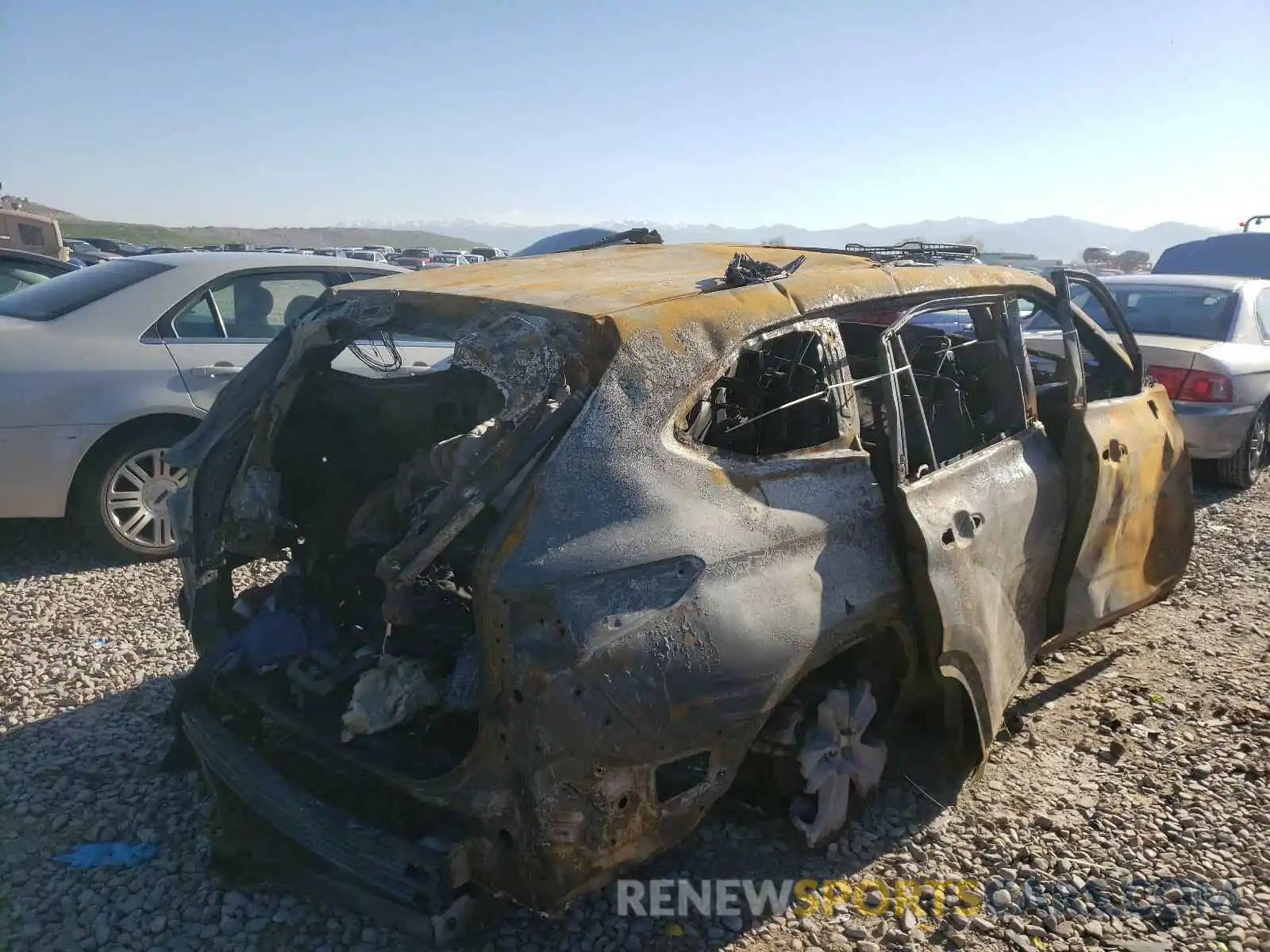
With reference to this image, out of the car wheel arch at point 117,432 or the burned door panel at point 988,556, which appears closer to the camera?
the burned door panel at point 988,556

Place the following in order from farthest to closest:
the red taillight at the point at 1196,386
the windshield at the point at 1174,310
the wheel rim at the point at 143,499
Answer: the windshield at the point at 1174,310 < the red taillight at the point at 1196,386 < the wheel rim at the point at 143,499

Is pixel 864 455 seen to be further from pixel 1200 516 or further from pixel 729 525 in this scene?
pixel 1200 516

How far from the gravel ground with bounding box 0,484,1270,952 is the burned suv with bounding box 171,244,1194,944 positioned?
0.86 ft

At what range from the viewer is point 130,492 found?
17.1 ft

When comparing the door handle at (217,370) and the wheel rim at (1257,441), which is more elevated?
the door handle at (217,370)

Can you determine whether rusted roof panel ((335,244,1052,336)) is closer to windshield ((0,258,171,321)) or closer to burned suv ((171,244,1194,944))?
burned suv ((171,244,1194,944))

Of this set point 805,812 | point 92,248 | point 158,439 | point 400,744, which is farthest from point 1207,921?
point 92,248

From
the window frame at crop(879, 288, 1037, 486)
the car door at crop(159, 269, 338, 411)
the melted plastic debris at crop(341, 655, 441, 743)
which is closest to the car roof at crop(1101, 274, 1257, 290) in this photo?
the window frame at crop(879, 288, 1037, 486)

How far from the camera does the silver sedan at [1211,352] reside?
269 inches

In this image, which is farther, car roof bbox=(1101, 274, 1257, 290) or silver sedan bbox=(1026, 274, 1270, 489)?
car roof bbox=(1101, 274, 1257, 290)

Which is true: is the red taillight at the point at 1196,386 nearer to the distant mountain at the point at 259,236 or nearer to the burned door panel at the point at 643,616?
the burned door panel at the point at 643,616

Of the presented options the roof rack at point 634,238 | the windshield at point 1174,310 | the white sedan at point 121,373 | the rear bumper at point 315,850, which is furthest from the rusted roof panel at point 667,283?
the windshield at point 1174,310

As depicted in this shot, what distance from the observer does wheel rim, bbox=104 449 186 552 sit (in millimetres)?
5160

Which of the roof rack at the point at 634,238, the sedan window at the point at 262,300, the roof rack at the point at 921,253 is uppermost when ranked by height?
the roof rack at the point at 634,238
